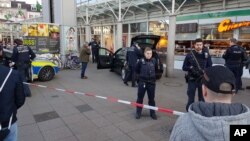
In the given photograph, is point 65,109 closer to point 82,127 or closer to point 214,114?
point 82,127

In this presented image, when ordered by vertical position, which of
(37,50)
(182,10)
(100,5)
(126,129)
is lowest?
(126,129)

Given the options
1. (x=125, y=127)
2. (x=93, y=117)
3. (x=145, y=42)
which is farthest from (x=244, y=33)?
(x=93, y=117)

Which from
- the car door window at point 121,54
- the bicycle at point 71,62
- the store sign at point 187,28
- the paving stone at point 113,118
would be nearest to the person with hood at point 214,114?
the paving stone at point 113,118

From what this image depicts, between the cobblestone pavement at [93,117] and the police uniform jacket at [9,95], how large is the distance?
184cm

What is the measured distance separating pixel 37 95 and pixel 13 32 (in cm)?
704

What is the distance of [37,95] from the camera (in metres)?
7.71

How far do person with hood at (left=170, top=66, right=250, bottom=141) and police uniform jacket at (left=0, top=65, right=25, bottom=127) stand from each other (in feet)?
6.87

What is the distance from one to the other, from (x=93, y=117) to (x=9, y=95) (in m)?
3.07

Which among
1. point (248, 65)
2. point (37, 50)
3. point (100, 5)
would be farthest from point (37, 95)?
point (100, 5)

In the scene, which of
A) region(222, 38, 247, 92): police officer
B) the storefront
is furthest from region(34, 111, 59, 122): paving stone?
the storefront

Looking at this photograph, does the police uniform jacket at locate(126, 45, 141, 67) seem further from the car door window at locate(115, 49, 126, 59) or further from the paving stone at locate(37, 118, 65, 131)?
the paving stone at locate(37, 118, 65, 131)

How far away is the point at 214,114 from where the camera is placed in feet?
4.32

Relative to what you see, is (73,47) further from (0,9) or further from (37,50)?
(0,9)

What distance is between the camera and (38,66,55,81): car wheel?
993 cm
